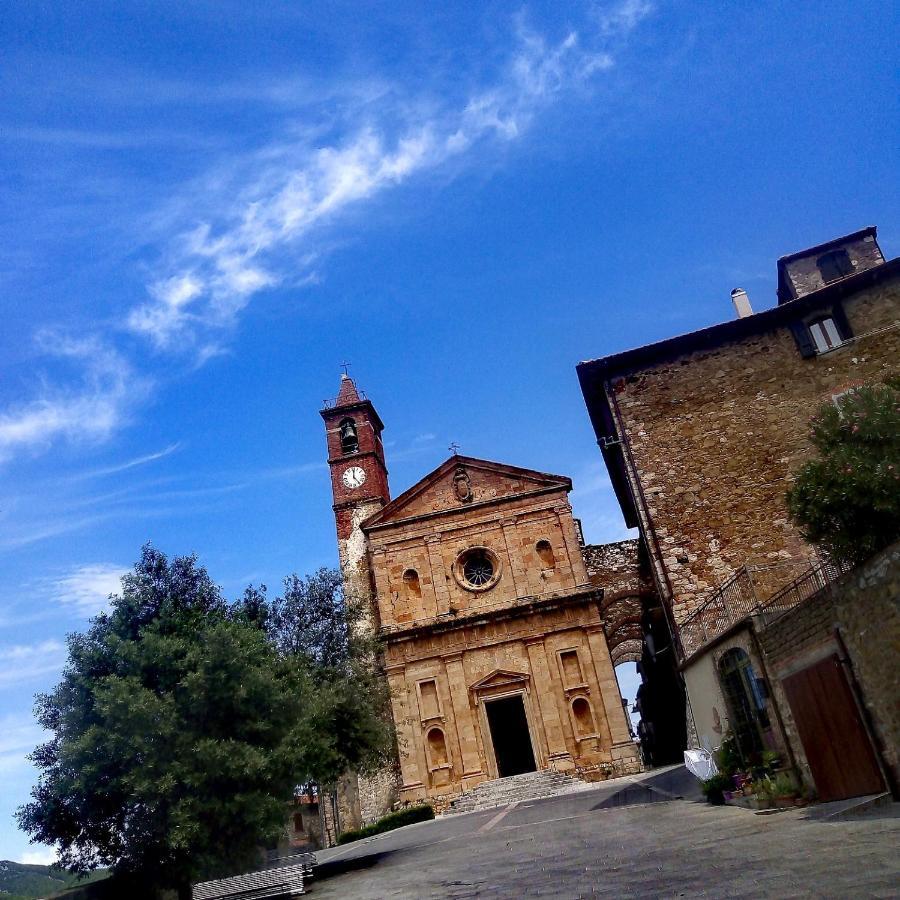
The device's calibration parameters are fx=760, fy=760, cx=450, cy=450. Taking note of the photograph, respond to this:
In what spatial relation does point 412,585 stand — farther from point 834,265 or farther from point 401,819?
point 834,265

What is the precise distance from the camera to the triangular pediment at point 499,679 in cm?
2955

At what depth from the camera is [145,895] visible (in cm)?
1200

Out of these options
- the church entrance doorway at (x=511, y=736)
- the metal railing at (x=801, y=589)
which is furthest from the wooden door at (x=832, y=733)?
the church entrance doorway at (x=511, y=736)

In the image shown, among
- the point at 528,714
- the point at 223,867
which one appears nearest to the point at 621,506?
the point at 528,714

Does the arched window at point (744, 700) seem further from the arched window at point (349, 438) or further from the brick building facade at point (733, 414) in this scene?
the arched window at point (349, 438)

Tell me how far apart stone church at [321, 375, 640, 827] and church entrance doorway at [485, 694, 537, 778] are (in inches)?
2.0

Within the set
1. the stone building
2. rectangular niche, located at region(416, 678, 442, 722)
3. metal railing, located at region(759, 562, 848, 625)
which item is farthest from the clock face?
metal railing, located at region(759, 562, 848, 625)

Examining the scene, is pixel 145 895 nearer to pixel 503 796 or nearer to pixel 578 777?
pixel 503 796

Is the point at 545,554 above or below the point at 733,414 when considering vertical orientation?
above

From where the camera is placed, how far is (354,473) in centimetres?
3656

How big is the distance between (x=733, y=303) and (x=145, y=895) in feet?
61.7

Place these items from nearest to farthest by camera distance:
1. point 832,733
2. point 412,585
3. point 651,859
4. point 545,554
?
point 651,859 < point 832,733 < point 545,554 < point 412,585

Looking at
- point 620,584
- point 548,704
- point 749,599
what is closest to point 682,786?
point 749,599

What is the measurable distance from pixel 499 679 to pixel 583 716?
11.3 ft
